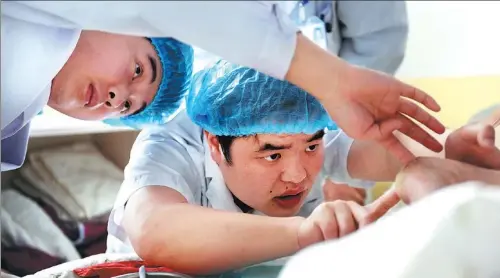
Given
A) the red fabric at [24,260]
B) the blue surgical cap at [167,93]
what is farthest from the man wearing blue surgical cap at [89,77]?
the red fabric at [24,260]

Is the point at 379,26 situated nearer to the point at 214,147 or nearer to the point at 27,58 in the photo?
the point at 214,147

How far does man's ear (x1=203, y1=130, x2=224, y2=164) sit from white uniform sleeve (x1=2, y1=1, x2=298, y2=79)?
0.14 metres

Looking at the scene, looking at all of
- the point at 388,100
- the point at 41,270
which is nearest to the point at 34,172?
the point at 41,270

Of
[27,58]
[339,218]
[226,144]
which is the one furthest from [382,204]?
[27,58]

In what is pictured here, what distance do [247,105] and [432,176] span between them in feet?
0.49

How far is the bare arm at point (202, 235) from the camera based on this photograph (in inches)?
20.3

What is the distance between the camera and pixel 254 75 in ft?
1.73

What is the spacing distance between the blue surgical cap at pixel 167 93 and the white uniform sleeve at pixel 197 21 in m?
0.09

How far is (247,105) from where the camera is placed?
1.81ft

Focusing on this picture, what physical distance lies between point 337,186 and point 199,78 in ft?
0.47

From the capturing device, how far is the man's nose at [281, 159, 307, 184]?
55 cm

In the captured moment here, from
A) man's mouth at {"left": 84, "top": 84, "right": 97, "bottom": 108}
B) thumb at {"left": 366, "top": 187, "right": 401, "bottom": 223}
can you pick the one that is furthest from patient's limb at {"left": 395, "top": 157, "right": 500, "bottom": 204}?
man's mouth at {"left": 84, "top": 84, "right": 97, "bottom": 108}

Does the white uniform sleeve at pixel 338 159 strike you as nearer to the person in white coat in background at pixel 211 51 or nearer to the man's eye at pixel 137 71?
the person in white coat in background at pixel 211 51

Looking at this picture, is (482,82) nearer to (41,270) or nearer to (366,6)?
(366,6)
